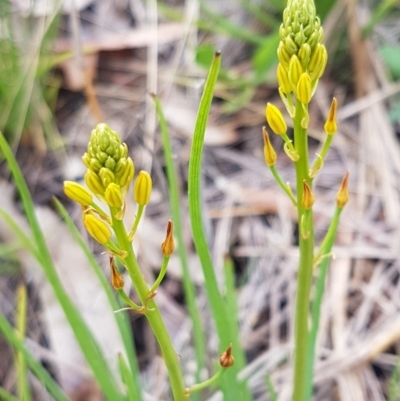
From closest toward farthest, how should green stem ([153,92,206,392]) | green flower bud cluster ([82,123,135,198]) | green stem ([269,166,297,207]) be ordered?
green flower bud cluster ([82,123,135,198]) → green stem ([269,166,297,207]) → green stem ([153,92,206,392])

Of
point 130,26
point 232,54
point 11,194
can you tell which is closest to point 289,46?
point 11,194

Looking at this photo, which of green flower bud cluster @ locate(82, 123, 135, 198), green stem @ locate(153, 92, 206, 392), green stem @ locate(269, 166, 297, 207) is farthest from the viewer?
green stem @ locate(153, 92, 206, 392)

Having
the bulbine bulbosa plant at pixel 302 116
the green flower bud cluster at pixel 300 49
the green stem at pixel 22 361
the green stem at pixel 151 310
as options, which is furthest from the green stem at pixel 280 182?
the green stem at pixel 22 361

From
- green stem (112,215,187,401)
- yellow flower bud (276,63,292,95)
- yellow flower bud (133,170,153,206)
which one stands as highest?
yellow flower bud (276,63,292,95)

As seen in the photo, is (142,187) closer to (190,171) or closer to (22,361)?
(190,171)

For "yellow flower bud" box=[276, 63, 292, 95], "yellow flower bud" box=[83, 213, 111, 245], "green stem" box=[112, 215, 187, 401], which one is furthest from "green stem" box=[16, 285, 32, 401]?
"yellow flower bud" box=[276, 63, 292, 95]

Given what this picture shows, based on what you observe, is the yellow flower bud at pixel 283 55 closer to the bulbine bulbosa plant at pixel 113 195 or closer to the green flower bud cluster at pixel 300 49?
the green flower bud cluster at pixel 300 49

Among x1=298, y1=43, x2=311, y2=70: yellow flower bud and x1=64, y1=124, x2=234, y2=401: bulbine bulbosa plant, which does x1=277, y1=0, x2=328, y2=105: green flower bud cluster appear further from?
x1=64, y1=124, x2=234, y2=401: bulbine bulbosa plant

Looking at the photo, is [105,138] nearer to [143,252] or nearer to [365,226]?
[143,252]

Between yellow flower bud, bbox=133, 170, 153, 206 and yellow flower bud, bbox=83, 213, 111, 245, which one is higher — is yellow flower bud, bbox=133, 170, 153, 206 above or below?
above
